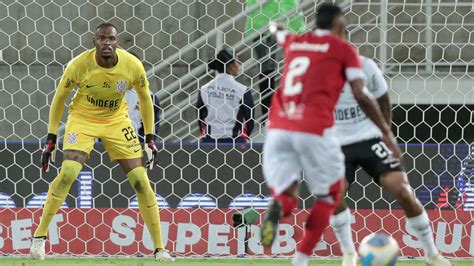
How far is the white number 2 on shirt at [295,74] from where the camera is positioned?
6297mm

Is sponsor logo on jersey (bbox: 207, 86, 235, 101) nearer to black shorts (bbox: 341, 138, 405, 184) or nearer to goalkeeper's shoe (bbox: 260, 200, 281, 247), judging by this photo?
black shorts (bbox: 341, 138, 405, 184)

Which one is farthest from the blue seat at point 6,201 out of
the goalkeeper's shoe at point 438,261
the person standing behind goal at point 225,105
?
the goalkeeper's shoe at point 438,261

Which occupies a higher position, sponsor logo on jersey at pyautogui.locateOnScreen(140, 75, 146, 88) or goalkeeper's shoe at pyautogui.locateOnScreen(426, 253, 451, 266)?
sponsor logo on jersey at pyautogui.locateOnScreen(140, 75, 146, 88)

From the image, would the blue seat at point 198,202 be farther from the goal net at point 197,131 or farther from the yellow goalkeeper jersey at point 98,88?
the yellow goalkeeper jersey at point 98,88

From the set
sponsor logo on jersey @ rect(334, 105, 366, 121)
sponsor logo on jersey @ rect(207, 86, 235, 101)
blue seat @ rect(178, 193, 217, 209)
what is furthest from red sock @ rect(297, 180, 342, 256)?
sponsor logo on jersey @ rect(207, 86, 235, 101)

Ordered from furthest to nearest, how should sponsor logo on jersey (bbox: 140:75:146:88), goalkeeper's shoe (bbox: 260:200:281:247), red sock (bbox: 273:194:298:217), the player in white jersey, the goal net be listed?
1. the goal net
2. sponsor logo on jersey (bbox: 140:75:146:88)
3. the player in white jersey
4. red sock (bbox: 273:194:298:217)
5. goalkeeper's shoe (bbox: 260:200:281:247)

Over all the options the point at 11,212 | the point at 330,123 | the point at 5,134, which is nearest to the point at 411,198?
the point at 330,123

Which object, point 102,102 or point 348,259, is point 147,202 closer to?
point 102,102

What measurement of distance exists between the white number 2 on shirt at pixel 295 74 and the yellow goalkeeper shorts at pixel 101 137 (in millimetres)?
2804

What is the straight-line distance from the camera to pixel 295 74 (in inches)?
249

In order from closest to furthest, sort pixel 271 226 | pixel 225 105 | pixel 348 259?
pixel 271 226 < pixel 348 259 < pixel 225 105

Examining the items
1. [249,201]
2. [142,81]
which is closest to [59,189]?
[142,81]

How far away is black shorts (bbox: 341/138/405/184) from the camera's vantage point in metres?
7.39

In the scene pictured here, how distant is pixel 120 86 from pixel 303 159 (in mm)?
2829
